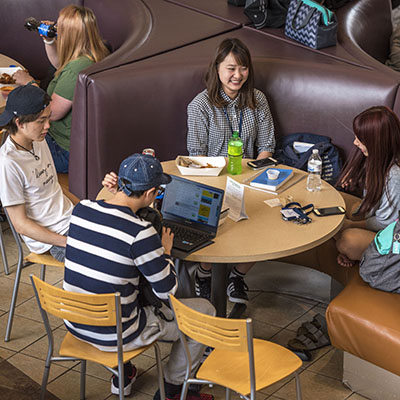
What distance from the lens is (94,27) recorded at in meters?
4.38

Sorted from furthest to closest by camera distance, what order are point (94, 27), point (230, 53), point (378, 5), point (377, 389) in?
point (378, 5)
point (94, 27)
point (230, 53)
point (377, 389)

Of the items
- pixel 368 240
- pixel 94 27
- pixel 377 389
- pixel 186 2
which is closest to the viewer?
pixel 377 389

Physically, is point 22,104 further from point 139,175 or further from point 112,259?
point 112,259

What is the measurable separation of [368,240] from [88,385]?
5.16 feet

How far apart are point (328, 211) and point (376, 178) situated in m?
0.34

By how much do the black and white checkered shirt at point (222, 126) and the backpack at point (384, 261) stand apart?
4.30 ft

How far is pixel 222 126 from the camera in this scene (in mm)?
4156

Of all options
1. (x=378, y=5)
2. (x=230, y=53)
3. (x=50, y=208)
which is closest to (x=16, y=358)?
(x=50, y=208)

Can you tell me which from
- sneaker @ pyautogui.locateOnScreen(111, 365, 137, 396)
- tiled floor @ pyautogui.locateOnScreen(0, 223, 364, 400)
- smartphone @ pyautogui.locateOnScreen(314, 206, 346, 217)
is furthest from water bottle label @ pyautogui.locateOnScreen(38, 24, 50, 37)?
sneaker @ pyautogui.locateOnScreen(111, 365, 137, 396)

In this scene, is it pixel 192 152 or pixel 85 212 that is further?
pixel 192 152

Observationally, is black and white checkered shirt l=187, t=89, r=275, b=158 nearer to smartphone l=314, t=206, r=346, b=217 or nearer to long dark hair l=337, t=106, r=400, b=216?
long dark hair l=337, t=106, r=400, b=216

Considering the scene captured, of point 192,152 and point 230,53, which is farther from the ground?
point 230,53

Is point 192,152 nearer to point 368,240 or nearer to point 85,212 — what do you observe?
point 368,240

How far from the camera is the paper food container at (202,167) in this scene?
3.56 meters
